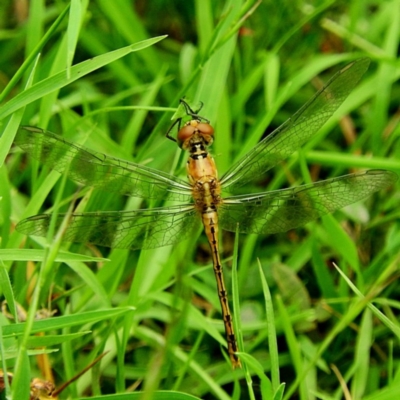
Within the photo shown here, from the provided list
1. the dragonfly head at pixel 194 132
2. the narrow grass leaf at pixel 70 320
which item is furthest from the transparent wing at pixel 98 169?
the narrow grass leaf at pixel 70 320

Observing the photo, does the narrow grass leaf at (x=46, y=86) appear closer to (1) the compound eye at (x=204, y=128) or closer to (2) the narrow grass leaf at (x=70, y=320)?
(1) the compound eye at (x=204, y=128)

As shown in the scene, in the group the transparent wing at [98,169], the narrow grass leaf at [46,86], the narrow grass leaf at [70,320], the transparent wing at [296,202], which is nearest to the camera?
the narrow grass leaf at [70,320]

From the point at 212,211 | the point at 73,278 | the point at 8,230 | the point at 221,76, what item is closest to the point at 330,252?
the point at 212,211

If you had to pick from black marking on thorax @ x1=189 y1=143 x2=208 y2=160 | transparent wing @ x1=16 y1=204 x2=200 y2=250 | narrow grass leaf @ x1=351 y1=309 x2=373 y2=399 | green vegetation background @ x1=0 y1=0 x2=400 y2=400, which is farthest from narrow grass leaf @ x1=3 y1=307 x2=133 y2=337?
narrow grass leaf @ x1=351 y1=309 x2=373 y2=399

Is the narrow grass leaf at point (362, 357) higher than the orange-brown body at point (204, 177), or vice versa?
the orange-brown body at point (204, 177)

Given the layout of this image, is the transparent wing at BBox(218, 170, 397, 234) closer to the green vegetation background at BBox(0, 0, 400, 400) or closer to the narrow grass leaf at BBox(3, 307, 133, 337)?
the green vegetation background at BBox(0, 0, 400, 400)

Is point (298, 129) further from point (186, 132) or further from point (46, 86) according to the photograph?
point (46, 86)

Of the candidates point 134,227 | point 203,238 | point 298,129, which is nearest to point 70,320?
point 134,227
